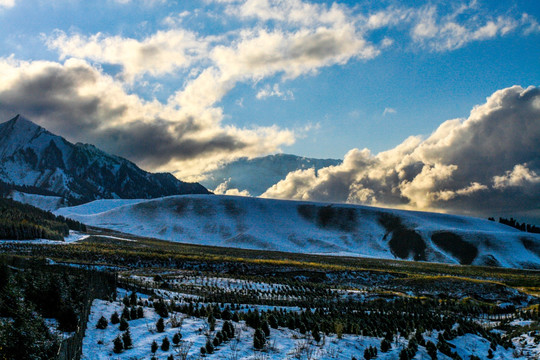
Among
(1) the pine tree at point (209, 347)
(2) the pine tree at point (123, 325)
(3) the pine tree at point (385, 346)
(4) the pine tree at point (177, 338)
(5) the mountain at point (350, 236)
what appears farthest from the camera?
(5) the mountain at point (350, 236)

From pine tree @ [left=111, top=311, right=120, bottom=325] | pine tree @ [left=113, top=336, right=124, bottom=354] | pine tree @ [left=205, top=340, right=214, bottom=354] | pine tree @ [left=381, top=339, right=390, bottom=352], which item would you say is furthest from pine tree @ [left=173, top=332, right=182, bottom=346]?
pine tree @ [left=381, top=339, right=390, bottom=352]

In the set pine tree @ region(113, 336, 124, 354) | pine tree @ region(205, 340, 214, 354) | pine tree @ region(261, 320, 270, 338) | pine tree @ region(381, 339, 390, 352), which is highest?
pine tree @ region(113, 336, 124, 354)

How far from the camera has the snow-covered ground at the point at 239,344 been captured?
14.3 metres

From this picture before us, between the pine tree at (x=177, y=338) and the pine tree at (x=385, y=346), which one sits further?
the pine tree at (x=385, y=346)

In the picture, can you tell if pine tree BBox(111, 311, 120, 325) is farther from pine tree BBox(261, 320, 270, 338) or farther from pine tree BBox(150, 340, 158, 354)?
pine tree BBox(261, 320, 270, 338)

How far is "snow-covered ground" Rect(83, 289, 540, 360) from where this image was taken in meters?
14.3

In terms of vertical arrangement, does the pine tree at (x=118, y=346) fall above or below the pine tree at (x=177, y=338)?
above

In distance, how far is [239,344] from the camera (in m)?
15.9

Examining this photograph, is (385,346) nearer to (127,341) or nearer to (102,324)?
(127,341)

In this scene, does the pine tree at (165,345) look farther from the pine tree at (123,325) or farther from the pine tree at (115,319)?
the pine tree at (115,319)

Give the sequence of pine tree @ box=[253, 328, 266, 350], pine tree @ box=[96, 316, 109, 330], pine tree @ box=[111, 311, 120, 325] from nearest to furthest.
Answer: pine tree @ box=[253, 328, 266, 350], pine tree @ box=[96, 316, 109, 330], pine tree @ box=[111, 311, 120, 325]

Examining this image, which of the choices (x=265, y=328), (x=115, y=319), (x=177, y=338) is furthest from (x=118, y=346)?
(x=265, y=328)

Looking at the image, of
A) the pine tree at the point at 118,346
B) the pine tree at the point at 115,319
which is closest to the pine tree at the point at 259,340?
the pine tree at the point at 118,346

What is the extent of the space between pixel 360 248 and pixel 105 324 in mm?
160546
